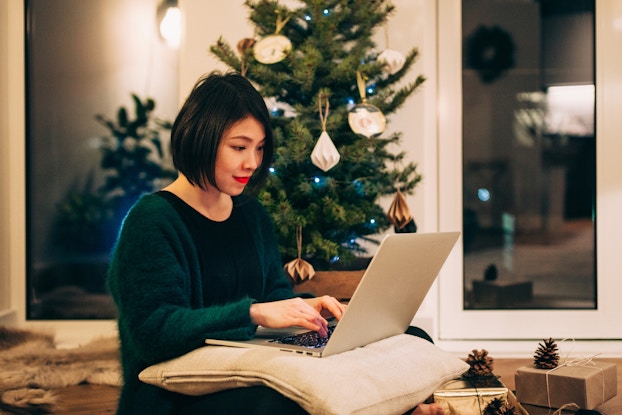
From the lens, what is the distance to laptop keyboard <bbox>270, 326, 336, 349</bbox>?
131cm

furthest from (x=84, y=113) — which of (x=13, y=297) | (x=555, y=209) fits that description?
(x=555, y=209)

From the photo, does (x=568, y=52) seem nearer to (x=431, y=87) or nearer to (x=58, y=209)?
(x=431, y=87)

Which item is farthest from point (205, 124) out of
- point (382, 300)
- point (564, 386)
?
point (564, 386)

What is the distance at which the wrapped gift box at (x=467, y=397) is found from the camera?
5.36 feet

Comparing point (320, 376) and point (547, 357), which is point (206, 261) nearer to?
point (320, 376)

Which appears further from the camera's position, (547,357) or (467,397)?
(547,357)

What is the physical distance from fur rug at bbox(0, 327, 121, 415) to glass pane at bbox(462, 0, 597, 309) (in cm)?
159

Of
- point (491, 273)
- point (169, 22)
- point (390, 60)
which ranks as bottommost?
point (491, 273)

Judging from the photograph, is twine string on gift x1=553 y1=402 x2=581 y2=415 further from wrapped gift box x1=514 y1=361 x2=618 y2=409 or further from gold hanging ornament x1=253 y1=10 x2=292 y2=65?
Answer: gold hanging ornament x1=253 y1=10 x2=292 y2=65

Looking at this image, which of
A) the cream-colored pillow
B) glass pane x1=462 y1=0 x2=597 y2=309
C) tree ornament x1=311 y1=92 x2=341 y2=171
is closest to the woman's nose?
the cream-colored pillow

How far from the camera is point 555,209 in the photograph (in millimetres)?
3260

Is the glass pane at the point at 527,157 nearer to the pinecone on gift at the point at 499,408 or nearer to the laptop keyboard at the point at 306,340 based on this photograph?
the pinecone on gift at the point at 499,408

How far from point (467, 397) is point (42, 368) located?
1.63 meters

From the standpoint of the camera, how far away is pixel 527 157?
3254mm
